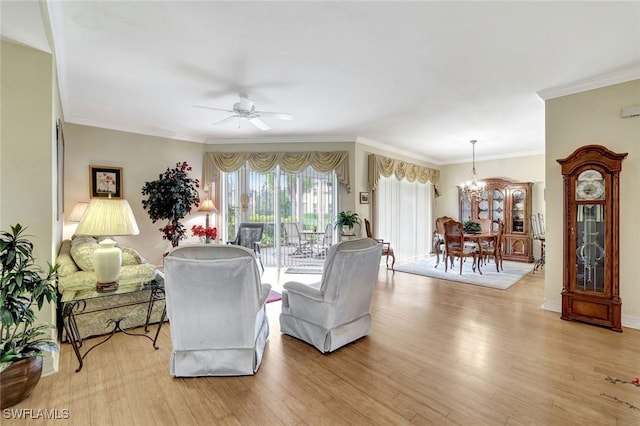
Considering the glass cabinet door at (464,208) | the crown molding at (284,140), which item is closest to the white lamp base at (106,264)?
the crown molding at (284,140)

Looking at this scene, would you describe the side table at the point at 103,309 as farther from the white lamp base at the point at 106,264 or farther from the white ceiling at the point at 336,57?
the white ceiling at the point at 336,57

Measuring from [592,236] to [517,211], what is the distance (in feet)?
14.3

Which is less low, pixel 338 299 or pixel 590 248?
pixel 590 248

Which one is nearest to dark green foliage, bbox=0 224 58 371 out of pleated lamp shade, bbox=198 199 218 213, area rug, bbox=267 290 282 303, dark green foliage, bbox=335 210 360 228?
area rug, bbox=267 290 282 303

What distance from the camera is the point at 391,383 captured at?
2180mm

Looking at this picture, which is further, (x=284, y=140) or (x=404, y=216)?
(x=404, y=216)

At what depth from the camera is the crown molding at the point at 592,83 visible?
3.12 m

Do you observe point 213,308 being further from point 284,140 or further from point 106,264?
point 284,140

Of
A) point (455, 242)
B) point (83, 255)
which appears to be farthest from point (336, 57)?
point (455, 242)

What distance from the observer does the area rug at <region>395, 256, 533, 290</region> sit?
5100 mm

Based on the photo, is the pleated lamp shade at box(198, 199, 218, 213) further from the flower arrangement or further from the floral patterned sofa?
the floral patterned sofa

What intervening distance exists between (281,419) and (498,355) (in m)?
1.97

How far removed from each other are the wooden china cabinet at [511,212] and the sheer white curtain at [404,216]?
51.0 inches

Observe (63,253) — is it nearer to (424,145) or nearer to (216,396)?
(216,396)
